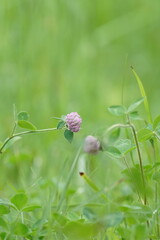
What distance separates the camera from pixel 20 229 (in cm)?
148

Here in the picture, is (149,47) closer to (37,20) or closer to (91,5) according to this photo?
(91,5)

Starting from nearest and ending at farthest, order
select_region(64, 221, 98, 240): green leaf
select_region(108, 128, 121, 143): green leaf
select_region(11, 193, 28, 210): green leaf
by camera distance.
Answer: select_region(64, 221, 98, 240): green leaf, select_region(108, 128, 121, 143): green leaf, select_region(11, 193, 28, 210): green leaf

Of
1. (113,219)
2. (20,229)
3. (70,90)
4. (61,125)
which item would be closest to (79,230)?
(113,219)

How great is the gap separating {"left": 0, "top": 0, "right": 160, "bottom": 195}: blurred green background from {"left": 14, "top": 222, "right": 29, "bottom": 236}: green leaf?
3.87ft

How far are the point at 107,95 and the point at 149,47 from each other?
86 cm

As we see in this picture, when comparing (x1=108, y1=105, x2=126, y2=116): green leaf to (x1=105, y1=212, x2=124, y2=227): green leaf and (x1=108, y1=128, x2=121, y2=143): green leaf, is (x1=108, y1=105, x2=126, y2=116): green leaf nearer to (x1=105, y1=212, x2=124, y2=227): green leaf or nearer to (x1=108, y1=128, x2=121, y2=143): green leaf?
(x1=108, y1=128, x2=121, y2=143): green leaf

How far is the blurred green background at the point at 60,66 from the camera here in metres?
3.38

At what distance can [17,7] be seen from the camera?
11.5ft

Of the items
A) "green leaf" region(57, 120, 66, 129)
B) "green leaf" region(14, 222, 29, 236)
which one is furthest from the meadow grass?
"green leaf" region(57, 120, 66, 129)

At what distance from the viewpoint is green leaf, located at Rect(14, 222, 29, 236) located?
1.48 meters

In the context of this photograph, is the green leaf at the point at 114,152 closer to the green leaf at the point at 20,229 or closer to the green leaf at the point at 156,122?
the green leaf at the point at 156,122

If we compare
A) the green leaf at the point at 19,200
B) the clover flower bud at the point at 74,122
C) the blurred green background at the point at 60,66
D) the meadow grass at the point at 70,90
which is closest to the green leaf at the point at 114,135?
the meadow grass at the point at 70,90

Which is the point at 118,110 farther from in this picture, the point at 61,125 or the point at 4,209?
the point at 4,209

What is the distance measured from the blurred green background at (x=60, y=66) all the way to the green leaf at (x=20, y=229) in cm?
118
